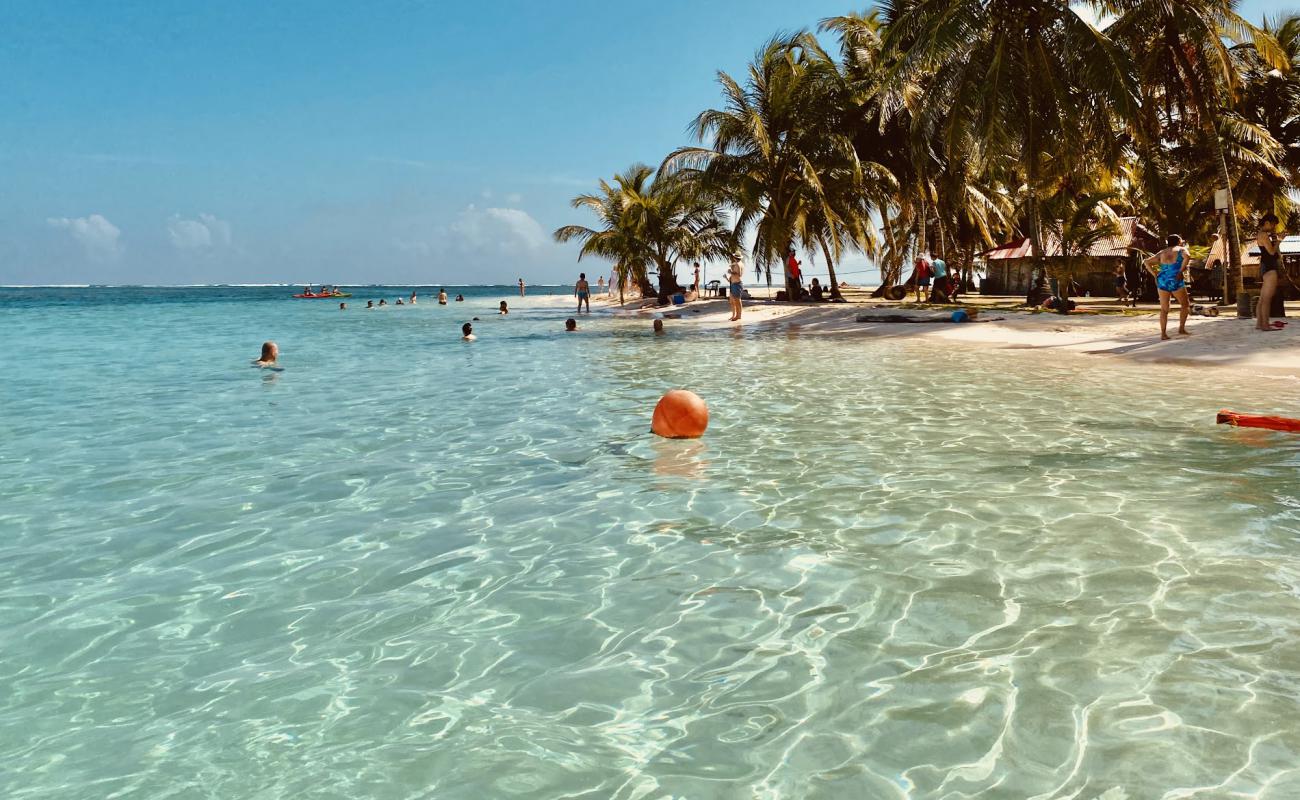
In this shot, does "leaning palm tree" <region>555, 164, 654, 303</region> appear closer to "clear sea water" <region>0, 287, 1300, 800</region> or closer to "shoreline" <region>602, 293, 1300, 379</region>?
"shoreline" <region>602, 293, 1300, 379</region>

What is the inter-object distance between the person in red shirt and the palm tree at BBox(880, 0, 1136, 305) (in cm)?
991

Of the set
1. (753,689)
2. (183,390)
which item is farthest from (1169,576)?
(183,390)

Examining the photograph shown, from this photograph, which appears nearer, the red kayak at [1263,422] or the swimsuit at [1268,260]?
the red kayak at [1263,422]

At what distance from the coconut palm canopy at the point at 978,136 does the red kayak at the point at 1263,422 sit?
1418 cm

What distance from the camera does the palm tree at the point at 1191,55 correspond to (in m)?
20.1

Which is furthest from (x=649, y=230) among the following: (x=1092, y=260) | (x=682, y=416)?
(x=682, y=416)

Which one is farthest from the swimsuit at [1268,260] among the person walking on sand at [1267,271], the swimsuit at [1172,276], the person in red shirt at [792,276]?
the person in red shirt at [792,276]

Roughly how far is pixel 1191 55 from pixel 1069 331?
872cm

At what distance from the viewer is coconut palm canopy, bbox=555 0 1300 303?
68.4 feet

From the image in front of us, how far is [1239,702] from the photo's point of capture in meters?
3.12

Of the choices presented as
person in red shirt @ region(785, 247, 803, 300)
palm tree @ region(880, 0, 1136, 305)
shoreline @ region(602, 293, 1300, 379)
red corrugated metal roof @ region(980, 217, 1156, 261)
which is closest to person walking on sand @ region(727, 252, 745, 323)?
shoreline @ region(602, 293, 1300, 379)

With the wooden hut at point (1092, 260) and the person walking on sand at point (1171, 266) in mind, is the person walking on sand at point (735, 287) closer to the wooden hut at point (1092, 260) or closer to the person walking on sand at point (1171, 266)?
the wooden hut at point (1092, 260)

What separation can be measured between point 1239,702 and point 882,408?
7.28 metres

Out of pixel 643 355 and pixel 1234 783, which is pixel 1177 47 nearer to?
pixel 643 355
